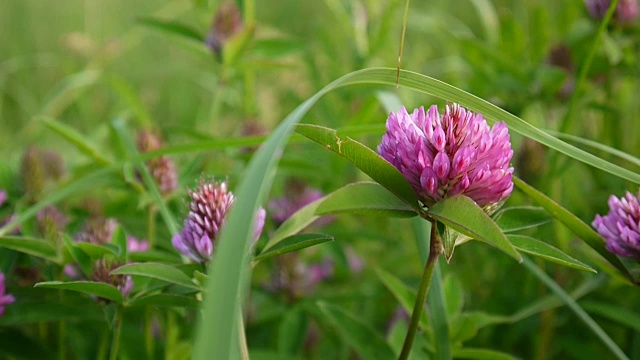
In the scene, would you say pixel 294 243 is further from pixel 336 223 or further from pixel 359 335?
pixel 336 223

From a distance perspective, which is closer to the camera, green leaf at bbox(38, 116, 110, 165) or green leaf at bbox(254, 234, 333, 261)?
green leaf at bbox(254, 234, 333, 261)

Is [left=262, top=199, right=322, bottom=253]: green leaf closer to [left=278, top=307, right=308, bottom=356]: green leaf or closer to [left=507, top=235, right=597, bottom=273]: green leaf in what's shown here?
[left=507, top=235, right=597, bottom=273]: green leaf

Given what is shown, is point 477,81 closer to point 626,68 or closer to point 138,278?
point 626,68

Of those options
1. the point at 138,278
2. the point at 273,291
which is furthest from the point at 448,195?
the point at 273,291

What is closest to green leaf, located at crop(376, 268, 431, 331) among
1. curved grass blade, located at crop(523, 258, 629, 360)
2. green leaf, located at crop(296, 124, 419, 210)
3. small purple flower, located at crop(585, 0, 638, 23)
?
curved grass blade, located at crop(523, 258, 629, 360)

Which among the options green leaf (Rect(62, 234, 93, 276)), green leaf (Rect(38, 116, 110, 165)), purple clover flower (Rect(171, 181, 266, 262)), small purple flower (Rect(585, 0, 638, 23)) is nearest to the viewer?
purple clover flower (Rect(171, 181, 266, 262))

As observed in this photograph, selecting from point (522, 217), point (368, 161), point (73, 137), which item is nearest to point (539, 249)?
point (522, 217)
